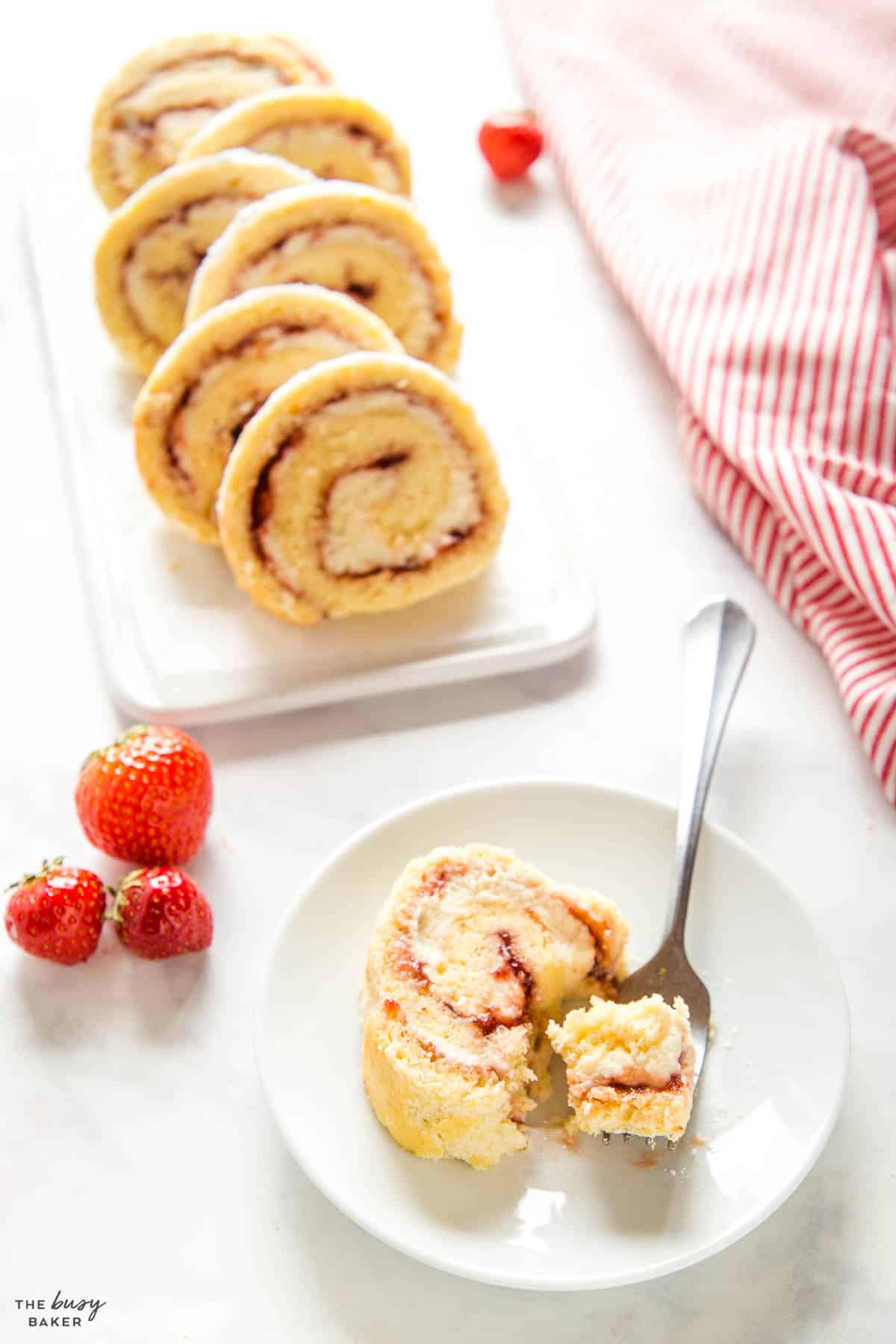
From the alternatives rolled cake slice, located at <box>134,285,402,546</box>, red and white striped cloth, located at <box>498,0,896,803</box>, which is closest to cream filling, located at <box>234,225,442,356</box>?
rolled cake slice, located at <box>134,285,402,546</box>

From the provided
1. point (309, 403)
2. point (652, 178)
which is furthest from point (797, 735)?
point (652, 178)

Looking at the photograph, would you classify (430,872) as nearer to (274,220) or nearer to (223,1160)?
(223,1160)

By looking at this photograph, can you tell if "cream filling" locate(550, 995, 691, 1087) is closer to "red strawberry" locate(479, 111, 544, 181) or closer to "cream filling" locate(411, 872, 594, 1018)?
"cream filling" locate(411, 872, 594, 1018)

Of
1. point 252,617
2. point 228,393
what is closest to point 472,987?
point 252,617

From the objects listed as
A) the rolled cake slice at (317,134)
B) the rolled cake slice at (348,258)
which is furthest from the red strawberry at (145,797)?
the rolled cake slice at (317,134)

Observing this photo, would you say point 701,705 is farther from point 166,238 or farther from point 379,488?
point 166,238
